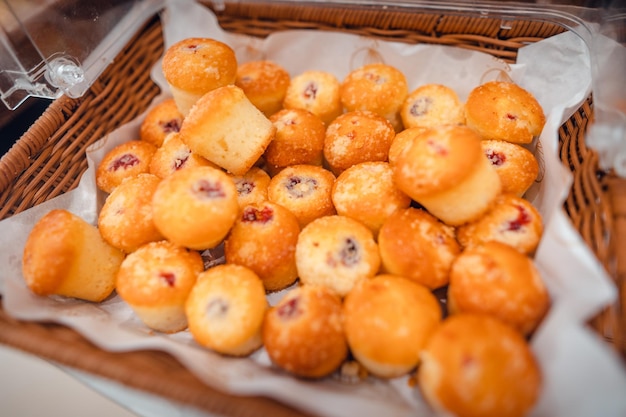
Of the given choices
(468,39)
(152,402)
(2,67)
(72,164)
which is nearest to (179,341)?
(152,402)

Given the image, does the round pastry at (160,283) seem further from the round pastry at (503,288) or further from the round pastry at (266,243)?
the round pastry at (503,288)

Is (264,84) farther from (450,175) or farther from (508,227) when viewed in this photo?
(508,227)

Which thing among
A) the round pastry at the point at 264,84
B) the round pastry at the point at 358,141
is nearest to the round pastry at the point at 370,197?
the round pastry at the point at 358,141

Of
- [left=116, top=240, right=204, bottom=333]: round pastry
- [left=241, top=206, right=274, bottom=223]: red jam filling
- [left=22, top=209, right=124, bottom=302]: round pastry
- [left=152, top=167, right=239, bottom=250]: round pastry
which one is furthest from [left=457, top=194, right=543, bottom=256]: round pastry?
[left=22, top=209, right=124, bottom=302]: round pastry

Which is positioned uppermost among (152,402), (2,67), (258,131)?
(2,67)

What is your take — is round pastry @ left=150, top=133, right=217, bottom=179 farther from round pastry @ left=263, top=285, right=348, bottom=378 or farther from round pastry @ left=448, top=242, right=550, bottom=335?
round pastry @ left=448, top=242, right=550, bottom=335

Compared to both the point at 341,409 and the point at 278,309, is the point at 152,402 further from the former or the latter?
the point at 341,409

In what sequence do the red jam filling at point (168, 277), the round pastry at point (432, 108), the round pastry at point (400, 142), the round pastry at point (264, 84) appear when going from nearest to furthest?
the red jam filling at point (168, 277) → the round pastry at point (400, 142) → the round pastry at point (432, 108) → the round pastry at point (264, 84)
